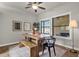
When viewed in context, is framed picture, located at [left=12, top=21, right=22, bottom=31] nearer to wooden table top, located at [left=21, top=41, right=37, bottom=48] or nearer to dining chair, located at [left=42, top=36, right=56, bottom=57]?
wooden table top, located at [left=21, top=41, right=37, bottom=48]

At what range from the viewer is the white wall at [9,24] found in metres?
1.36

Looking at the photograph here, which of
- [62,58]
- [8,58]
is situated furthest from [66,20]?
[8,58]

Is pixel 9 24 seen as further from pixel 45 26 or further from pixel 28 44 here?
pixel 45 26

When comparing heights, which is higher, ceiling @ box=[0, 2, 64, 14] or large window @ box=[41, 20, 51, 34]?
ceiling @ box=[0, 2, 64, 14]

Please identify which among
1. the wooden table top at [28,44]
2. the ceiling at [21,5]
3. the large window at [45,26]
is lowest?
the wooden table top at [28,44]

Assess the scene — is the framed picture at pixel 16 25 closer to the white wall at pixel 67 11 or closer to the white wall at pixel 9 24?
the white wall at pixel 9 24

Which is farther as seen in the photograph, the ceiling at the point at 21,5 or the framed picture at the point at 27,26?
the framed picture at the point at 27,26

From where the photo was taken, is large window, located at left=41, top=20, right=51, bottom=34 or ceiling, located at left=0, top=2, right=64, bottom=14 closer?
ceiling, located at left=0, top=2, right=64, bottom=14

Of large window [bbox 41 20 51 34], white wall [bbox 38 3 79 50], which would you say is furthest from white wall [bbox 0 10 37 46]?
white wall [bbox 38 3 79 50]

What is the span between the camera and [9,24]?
1390mm

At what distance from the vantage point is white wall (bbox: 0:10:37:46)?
136cm

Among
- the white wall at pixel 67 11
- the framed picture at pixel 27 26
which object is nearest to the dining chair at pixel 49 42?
the white wall at pixel 67 11

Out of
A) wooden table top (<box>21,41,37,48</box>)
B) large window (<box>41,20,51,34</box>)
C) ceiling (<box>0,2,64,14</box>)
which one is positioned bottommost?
wooden table top (<box>21,41,37,48</box>)

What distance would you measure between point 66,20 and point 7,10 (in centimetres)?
A: 106
